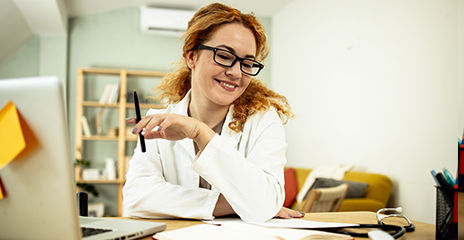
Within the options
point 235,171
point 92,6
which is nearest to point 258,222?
point 235,171

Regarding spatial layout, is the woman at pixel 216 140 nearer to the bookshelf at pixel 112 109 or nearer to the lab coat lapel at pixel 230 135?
the lab coat lapel at pixel 230 135

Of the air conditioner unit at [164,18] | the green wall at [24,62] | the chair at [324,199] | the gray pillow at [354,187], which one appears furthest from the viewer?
the air conditioner unit at [164,18]

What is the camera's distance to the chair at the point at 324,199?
109 inches

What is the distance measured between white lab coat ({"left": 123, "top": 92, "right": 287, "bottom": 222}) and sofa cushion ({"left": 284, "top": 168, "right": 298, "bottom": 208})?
2719 mm

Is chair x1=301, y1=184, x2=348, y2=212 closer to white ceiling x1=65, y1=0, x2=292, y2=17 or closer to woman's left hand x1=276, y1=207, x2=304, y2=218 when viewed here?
woman's left hand x1=276, y1=207, x2=304, y2=218

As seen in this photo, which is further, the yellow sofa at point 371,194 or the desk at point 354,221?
the yellow sofa at point 371,194

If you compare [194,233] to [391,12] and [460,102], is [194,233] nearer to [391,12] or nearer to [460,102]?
[460,102]

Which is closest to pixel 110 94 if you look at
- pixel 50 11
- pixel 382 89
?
pixel 50 11

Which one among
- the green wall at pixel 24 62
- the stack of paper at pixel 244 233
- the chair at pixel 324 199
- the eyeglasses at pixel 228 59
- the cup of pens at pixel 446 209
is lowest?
the chair at pixel 324 199

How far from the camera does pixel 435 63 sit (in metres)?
2.86

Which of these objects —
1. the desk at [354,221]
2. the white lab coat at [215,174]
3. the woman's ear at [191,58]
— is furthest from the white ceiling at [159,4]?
the desk at [354,221]

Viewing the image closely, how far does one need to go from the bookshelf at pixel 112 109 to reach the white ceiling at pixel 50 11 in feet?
2.24

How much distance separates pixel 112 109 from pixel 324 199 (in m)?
3.47

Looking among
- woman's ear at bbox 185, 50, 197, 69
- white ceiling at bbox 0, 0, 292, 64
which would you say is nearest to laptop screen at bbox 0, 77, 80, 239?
woman's ear at bbox 185, 50, 197, 69
